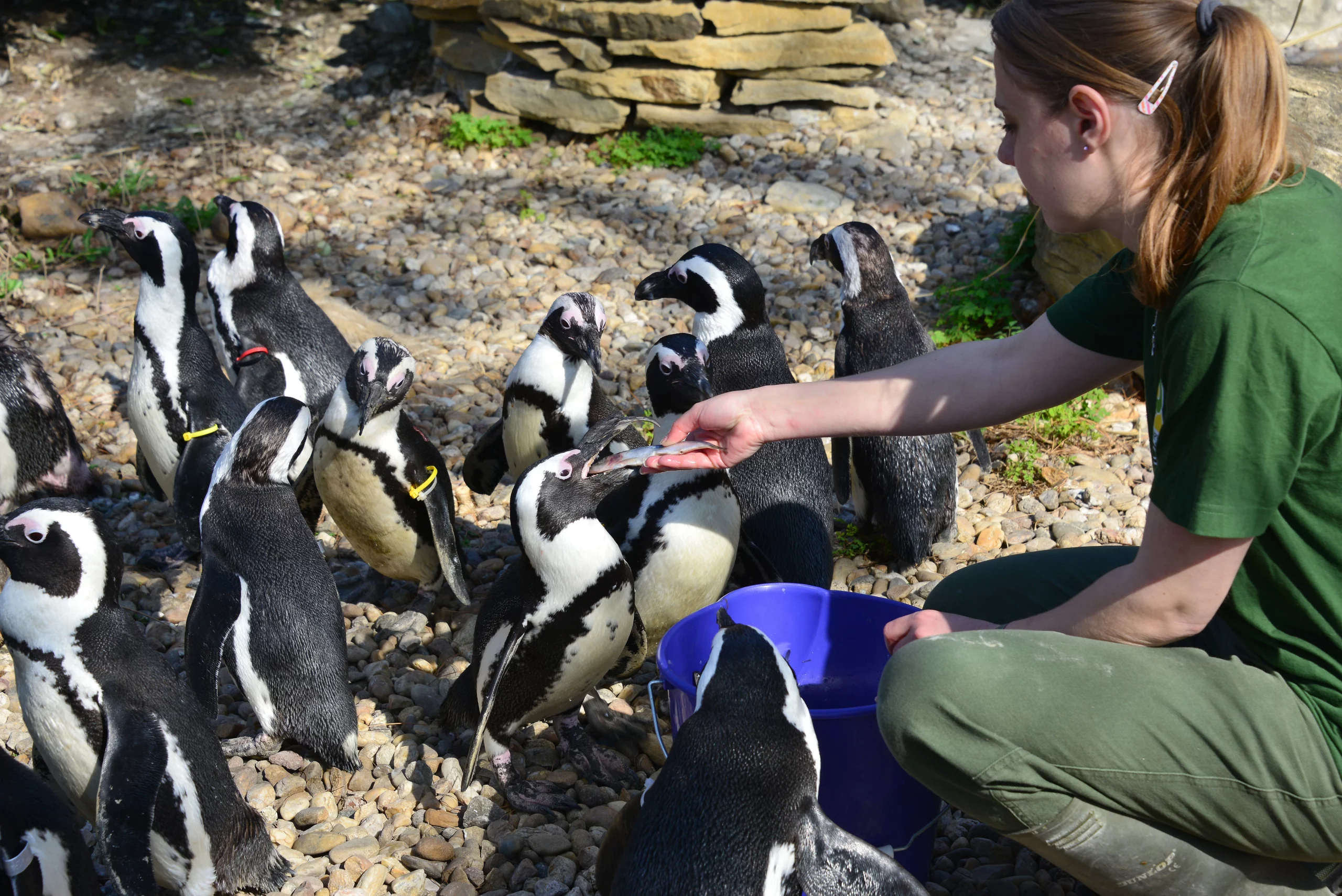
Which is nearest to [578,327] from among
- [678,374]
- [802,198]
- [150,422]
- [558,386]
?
[558,386]

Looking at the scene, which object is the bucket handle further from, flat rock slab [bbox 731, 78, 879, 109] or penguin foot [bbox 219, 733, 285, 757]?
flat rock slab [bbox 731, 78, 879, 109]

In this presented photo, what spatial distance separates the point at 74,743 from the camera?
2.38 m

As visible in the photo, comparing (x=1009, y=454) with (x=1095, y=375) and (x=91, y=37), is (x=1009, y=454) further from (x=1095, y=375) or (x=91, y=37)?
(x=91, y=37)

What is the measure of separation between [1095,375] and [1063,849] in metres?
0.90

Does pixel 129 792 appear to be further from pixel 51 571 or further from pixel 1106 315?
pixel 1106 315

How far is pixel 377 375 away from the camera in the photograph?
10.6ft

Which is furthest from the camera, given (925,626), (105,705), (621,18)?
(621,18)

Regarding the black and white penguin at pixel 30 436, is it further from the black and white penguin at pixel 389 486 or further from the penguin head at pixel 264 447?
the penguin head at pixel 264 447

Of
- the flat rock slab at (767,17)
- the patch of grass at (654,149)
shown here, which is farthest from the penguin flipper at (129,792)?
the flat rock slab at (767,17)

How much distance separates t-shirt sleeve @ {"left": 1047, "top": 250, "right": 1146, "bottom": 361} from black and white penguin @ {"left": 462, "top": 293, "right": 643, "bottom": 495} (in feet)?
5.35

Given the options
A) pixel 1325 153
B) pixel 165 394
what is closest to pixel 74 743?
pixel 165 394

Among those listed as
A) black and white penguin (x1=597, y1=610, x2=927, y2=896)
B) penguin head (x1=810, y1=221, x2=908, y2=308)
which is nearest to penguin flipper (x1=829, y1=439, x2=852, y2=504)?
penguin head (x1=810, y1=221, x2=908, y2=308)

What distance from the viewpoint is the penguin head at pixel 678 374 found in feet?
10.4

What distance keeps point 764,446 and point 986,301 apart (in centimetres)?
205
